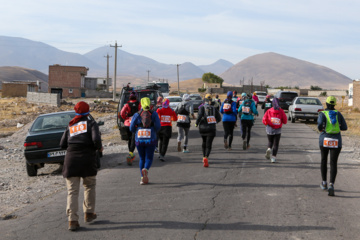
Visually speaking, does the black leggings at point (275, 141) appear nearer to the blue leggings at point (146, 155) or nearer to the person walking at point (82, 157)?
the blue leggings at point (146, 155)

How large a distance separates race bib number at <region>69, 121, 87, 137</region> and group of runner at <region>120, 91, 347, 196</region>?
2.72 metres

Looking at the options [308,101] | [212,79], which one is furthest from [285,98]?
[212,79]

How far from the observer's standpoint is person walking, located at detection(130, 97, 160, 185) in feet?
30.6

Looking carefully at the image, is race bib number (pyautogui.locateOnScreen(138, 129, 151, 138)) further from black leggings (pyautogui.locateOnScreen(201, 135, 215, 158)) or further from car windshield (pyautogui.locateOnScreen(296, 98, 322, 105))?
car windshield (pyautogui.locateOnScreen(296, 98, 322, 105))

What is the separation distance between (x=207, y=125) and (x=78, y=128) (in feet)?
17.9

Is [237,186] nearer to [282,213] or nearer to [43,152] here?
[282,213]

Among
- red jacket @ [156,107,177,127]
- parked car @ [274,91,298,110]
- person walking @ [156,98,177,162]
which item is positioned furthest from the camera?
parked car @ [274,91,298,110]

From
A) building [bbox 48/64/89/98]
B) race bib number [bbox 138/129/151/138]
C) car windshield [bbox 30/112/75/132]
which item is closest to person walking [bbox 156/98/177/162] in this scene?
car windshield [bbox 30/112/75/132]

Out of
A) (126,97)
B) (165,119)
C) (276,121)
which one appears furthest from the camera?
(126,97)

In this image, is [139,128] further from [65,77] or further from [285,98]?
[65,77]

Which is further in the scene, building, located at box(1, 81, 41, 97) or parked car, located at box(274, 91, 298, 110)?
building, located at box(1, 81, 41, 97)

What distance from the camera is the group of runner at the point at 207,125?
8.45 metres

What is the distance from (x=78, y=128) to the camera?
6.67 metres

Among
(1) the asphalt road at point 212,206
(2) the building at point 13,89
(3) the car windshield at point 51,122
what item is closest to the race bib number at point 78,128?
(1) the asphalt road at point 212,206
